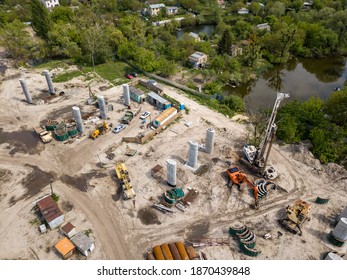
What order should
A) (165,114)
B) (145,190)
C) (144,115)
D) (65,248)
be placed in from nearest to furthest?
(65,248), (145,190), (165,114), (144,115)

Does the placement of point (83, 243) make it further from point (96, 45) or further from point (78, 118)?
point (96, 45)

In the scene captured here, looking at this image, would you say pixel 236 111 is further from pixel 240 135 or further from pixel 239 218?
pixel 239 218

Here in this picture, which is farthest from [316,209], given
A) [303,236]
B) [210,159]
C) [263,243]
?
[210,159]

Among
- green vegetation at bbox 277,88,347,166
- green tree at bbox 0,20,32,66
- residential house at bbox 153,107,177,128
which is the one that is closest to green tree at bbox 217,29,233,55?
green vegetation at bbox 277,88,347,166

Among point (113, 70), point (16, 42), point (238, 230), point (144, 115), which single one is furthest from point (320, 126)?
point (16, 42)

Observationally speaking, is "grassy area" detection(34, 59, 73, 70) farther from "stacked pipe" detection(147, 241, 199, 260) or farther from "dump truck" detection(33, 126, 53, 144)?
"stacked pipe" detection(147, 241, 199, 260)

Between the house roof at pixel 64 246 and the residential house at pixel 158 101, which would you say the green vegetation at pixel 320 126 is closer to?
the residential house at pixel 158 101

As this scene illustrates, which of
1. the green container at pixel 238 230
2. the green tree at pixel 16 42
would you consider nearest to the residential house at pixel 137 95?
the green container at pixel 238 230
